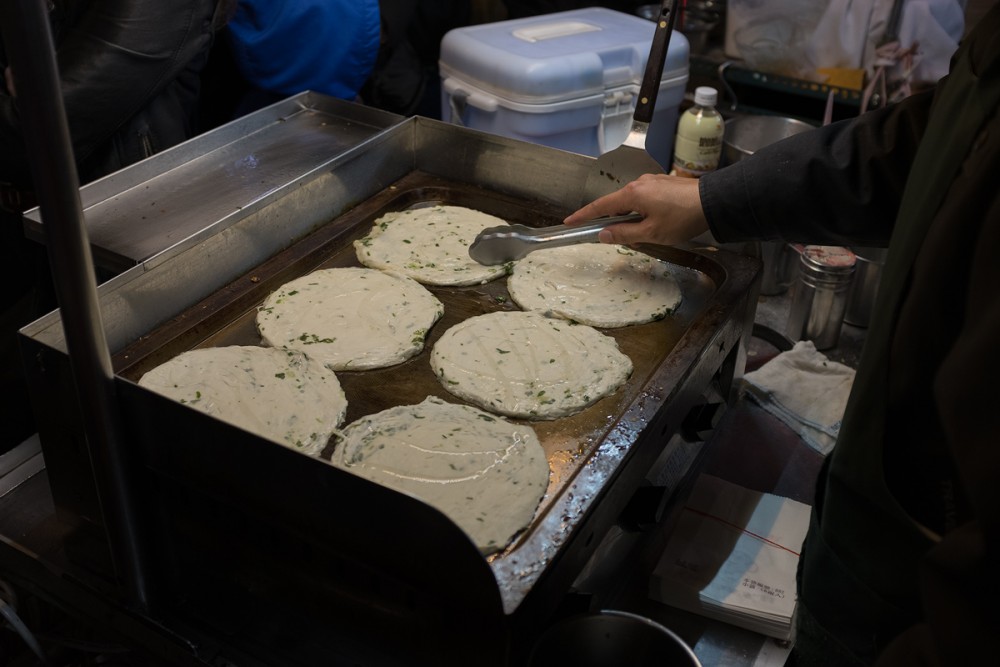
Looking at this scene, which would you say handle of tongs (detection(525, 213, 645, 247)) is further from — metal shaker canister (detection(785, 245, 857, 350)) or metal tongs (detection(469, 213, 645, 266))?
metal shaker canister (detection(785, 245, 857, 350))

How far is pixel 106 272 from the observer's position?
2225mm

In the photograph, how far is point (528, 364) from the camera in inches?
80.8

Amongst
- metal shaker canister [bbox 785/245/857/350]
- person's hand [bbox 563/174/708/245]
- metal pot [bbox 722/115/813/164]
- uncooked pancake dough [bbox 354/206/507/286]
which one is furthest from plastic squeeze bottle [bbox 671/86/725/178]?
person's hand [bbox 563/174/708/245]

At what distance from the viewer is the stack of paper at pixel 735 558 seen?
1740mm

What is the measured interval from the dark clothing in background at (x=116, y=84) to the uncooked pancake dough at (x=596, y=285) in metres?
1.36

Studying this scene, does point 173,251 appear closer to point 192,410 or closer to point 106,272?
point 106,272

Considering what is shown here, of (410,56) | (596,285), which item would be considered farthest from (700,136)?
(410,56)

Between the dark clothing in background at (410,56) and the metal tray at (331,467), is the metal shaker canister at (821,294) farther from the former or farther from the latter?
the dark clothing in background at (410,56)

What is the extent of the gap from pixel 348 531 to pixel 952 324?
3.02 ft

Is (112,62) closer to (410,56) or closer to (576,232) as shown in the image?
(576,232)

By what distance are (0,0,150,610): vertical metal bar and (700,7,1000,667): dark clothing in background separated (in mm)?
1102

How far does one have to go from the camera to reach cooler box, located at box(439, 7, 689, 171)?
119 inches

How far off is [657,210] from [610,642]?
1.03m

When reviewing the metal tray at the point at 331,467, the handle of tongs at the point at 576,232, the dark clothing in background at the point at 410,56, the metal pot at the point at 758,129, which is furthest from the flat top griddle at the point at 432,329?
the dark clothing in background at the point at 410,56
